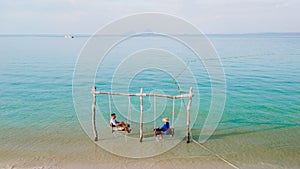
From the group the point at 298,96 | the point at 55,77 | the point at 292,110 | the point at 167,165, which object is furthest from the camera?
the point at 55,77

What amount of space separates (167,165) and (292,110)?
11542mm

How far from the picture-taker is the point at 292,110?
17.8 metres

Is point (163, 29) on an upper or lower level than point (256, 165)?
upper

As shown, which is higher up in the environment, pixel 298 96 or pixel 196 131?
pixel 298 96

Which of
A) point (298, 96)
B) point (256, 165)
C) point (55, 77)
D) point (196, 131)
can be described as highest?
point (55, 77)

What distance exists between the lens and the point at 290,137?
44.4 ft

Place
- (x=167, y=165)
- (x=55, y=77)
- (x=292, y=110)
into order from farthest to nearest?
(x=55, y=77) < (x=292, y=110) < (x=167, y=165)

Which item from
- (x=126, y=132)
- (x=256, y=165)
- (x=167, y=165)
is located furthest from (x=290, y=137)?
(x=126, y=132)

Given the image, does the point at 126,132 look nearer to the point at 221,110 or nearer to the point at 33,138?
the point at 33,138

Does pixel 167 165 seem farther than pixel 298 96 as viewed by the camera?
No

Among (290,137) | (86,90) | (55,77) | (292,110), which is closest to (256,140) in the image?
(290,137)

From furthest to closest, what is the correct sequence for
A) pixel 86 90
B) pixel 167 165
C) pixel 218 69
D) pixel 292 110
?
1. pixel 218 69
2. pixel 86 90
3. pixel 292 110
4. pixel 167 165

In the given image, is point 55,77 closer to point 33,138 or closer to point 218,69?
point 33,138

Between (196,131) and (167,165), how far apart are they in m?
4.08
